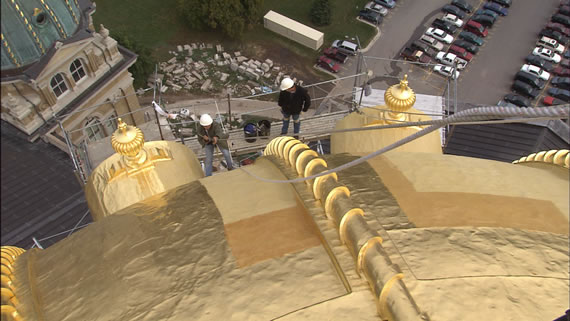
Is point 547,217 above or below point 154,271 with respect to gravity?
above

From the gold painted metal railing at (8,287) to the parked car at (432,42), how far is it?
3904cm

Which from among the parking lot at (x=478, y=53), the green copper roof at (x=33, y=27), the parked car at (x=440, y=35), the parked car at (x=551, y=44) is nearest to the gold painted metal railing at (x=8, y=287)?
the green copper roof at (x=33, y=27)

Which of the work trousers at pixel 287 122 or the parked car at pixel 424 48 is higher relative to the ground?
the work trousers at pixel 287 122

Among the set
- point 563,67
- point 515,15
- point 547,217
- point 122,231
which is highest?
point 547,217

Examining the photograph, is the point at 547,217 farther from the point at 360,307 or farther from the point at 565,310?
the point at 360,307

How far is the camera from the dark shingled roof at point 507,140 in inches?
709

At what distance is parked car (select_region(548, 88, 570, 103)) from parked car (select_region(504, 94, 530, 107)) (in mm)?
2334

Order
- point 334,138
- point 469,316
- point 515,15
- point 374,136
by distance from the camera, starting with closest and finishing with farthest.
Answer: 1. point 469,316
2. point 374,136
3. point 334,138
4. point 515,15

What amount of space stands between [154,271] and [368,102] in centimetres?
1617

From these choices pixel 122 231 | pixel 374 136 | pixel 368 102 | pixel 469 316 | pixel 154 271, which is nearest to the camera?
pixel 469 316

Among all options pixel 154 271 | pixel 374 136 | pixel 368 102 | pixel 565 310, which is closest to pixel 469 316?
pixel 565 310

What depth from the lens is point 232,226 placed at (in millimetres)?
7418

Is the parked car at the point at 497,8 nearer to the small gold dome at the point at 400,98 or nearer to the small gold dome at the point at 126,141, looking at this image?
the small gold dome at the point at 400,98

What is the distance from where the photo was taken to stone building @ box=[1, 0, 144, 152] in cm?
1728
